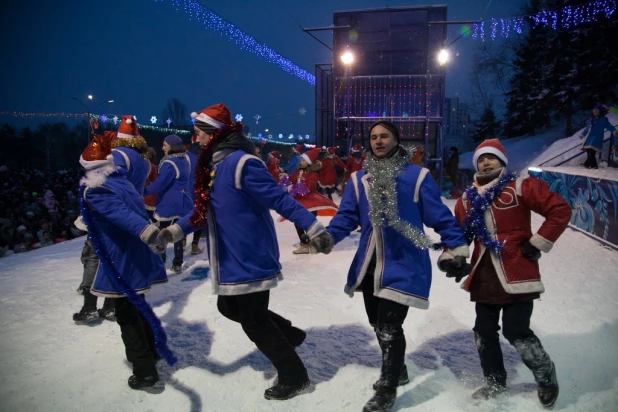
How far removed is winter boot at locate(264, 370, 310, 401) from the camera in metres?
3.14

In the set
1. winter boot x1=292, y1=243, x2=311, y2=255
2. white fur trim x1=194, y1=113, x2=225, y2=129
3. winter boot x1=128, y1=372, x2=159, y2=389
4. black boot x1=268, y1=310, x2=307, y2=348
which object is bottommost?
winter boot x1=128, y1=372, x2=159, y2=389

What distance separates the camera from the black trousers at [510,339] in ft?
9.68

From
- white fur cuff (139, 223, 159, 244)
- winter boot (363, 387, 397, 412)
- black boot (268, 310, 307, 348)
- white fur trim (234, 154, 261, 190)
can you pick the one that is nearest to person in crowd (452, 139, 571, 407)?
winter boot (363, 387, 397, 412)

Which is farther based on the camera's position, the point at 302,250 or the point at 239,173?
the point at 302,250

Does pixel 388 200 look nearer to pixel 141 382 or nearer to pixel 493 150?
pixel 493 150

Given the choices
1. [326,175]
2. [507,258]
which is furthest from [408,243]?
[326,175]

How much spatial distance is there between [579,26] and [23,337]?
24628mm

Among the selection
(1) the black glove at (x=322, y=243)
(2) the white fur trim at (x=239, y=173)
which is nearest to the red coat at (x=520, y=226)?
(1) the black glove at (x=322, y=243)

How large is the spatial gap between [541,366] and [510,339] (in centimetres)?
24

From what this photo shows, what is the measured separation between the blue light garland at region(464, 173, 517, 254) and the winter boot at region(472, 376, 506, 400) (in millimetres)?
897

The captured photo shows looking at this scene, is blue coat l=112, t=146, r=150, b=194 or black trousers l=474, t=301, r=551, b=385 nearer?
black trousers l=474, t=301, r=551, b=385

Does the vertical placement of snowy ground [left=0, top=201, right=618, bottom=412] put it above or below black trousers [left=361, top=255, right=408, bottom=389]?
below

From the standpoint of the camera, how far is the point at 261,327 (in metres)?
3.11

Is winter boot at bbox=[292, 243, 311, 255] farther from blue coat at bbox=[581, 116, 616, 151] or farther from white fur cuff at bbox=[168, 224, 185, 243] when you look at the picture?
blue coat at bbox=[581, 116, 616, 151]
